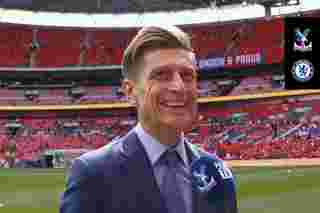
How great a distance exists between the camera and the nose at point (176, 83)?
174 centimetres

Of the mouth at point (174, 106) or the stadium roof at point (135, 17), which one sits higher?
the stadium roof at point (135, 17)

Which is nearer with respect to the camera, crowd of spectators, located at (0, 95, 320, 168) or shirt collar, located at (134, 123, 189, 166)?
shirt collar, located at (134, 123, 189, 166)

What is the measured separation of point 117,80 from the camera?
5159 cm

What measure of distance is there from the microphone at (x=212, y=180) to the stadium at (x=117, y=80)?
3393cm

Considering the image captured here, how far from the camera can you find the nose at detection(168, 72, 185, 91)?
1742 millimetres

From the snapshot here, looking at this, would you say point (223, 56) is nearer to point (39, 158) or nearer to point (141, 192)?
point (39, 158)

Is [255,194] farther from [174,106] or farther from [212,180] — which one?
[174,106]

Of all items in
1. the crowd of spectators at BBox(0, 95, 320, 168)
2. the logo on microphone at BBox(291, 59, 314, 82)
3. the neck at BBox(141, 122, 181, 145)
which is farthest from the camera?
the crowd of spectators at BBox(0, 95, 320, 168)

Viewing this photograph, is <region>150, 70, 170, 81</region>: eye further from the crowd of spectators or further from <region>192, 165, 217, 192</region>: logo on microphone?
the crowd of spectators

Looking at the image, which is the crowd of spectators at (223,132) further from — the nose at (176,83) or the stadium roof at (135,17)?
the nose at (176,83)

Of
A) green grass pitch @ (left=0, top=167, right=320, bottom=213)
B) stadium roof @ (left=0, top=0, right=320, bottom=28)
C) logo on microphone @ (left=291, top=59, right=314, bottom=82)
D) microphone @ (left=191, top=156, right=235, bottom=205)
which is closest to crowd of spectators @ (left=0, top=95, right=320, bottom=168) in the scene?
stadium roof @ (left=0, top=0, right=320, bottom=28)

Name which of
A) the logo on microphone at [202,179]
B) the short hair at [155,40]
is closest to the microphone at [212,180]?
the logo on microphone at [202,179]

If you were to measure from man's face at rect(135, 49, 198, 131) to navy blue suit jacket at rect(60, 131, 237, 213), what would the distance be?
16 centimetres

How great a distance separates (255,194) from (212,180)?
14.5 m
